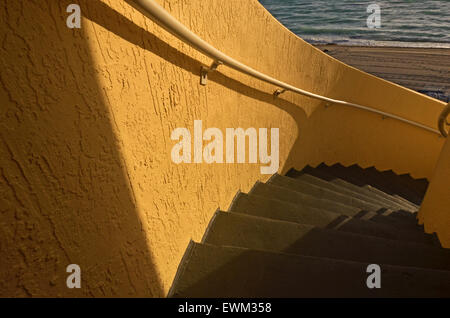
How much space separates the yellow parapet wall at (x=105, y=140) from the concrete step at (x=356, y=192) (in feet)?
4.71

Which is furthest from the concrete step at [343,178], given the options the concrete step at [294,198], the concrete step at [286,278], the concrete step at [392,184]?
the concrete step at [286,278]

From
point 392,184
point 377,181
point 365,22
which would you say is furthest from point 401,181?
point 365,22

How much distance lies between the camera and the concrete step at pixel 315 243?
1.41 meters

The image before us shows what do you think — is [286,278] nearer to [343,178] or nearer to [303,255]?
[303,255]

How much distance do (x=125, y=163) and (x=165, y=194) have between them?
284mm

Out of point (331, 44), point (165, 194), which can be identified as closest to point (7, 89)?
point (165, 194)

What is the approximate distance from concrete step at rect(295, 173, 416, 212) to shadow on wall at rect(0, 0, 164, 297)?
7.51ft

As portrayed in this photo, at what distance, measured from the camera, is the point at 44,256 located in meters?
0.62

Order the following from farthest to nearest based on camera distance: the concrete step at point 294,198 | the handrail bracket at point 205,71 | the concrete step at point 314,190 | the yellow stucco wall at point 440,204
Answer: the concrete step at point 314,190 → the concrete step at point 294,198 → the yellow stucco wall at point 440,204 → the handrail bracket at point 205,71

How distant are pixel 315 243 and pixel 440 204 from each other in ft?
3.32

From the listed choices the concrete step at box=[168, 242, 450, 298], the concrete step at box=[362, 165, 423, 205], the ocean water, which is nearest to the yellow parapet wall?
the concrete step at box=[168, 242, 450, 298]

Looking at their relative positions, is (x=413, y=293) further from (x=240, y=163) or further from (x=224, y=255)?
(x=240, y=163)

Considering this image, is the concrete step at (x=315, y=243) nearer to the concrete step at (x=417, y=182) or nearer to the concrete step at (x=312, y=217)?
the concrete step at (x=312, y=217)
